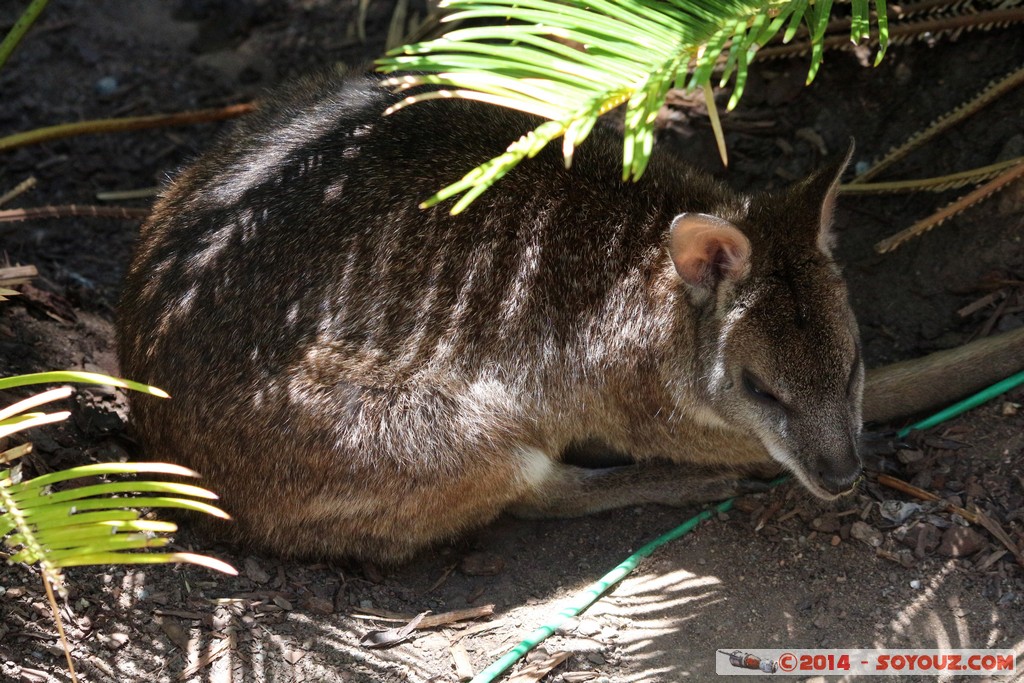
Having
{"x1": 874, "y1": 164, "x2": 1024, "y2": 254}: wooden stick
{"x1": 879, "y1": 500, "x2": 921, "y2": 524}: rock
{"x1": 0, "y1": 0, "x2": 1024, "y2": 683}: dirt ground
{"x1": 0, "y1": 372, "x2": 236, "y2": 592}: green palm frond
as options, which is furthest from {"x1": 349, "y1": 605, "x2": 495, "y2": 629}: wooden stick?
{"x1": 874, "y1": 164, "x2": 1024, "y2": 254}: wooden stick

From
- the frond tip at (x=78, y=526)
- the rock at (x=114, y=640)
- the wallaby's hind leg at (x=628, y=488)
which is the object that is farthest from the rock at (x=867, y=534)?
the rock at (x=114, y=640)

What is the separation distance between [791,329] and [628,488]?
4.35 ft

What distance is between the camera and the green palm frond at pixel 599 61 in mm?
3084

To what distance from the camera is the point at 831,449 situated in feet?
14.4

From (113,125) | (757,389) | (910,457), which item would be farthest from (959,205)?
(113,125)

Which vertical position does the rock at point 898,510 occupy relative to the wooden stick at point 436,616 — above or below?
above

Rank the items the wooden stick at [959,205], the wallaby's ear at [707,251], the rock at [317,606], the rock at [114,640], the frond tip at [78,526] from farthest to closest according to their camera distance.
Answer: the wooden stick at [959,205]
the rock at [317,606]
the rock at [114,640]
the wallaby's ear at [707,251]
the frond tip at [78,526]

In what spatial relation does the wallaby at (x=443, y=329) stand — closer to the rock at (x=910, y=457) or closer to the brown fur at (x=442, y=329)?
the brown fur at (x=442, y=329)

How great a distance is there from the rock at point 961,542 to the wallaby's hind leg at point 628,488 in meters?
0.92

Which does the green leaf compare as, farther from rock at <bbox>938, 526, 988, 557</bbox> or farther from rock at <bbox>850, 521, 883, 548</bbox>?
rock at <bbox>938, 526, 988, 557</bbox>

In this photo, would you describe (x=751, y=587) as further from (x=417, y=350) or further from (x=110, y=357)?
(x=110, y=357)

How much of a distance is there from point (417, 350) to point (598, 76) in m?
1.86

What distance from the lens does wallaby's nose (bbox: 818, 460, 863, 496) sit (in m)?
4.36

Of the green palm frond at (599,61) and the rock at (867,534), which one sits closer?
the green palm frond at (599,61)
